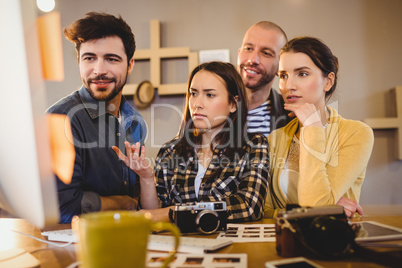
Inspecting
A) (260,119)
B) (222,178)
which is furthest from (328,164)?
(260,119)

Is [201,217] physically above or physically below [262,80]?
below

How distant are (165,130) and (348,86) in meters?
1.25

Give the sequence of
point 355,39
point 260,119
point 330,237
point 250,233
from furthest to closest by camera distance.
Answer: point 355,39
point 260,119
point 250,233
point 330,237

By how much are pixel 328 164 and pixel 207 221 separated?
683 mm

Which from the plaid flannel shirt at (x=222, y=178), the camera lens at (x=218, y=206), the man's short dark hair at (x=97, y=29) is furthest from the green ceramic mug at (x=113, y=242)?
the man's short dark hair at (x=97, y=29)

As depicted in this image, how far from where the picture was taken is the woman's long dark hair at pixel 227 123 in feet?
4.26

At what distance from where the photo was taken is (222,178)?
1.15 m

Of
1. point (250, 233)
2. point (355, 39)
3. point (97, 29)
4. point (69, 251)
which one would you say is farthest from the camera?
point (355, 39)

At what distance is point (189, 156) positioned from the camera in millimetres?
1288

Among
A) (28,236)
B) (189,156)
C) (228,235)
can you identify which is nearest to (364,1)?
(189,156)

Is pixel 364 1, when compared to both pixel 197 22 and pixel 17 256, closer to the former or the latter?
pixel 197 22

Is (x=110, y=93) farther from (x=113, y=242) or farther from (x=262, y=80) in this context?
(x=113, y=242)

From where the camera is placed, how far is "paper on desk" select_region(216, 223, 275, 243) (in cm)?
66

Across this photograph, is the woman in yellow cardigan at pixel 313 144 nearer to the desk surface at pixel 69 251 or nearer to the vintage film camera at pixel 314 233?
the desk surface at pixel 69 251
